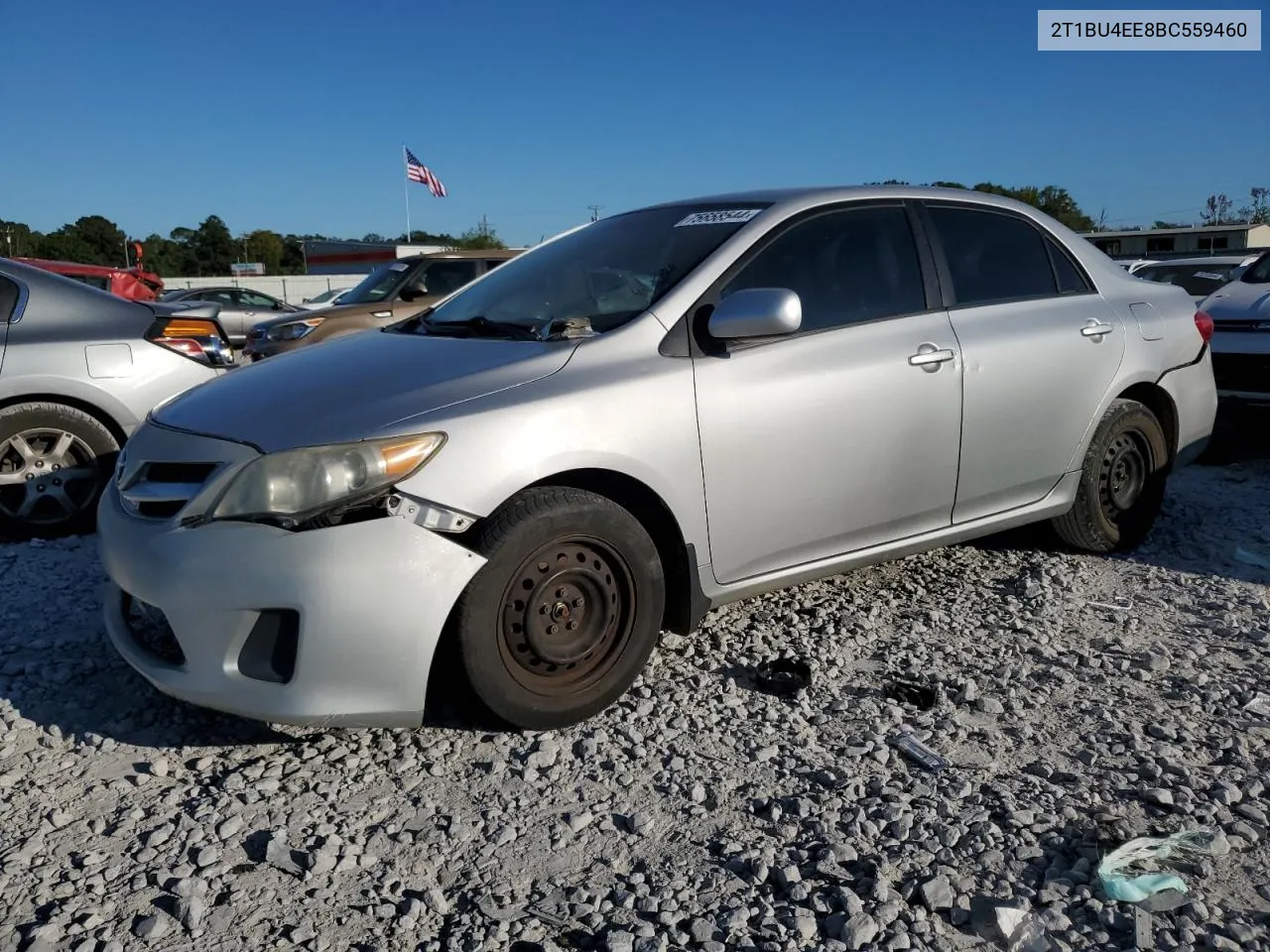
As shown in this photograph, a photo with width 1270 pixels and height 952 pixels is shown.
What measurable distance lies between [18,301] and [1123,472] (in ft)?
18.1

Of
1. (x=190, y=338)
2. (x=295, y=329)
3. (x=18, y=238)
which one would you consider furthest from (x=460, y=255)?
(x=18, y=238)

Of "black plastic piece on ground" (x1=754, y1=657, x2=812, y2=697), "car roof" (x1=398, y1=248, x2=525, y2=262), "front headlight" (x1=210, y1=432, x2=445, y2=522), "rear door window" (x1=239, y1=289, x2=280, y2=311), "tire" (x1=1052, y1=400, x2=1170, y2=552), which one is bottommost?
"black plastic piece on ground" (x1=754, y1=657, x2=812, y2=697)

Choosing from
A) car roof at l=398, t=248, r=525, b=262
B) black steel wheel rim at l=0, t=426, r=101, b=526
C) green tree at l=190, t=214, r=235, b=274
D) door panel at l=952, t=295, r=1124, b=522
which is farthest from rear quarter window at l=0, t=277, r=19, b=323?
green tree at l=190, t=214, r=235, b=274

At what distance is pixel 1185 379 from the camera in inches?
186

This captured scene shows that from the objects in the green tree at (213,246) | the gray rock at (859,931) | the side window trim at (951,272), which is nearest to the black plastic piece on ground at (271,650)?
the gray rock at (859,931)

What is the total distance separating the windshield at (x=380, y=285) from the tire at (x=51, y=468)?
5.47m

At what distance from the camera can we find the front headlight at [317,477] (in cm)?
270

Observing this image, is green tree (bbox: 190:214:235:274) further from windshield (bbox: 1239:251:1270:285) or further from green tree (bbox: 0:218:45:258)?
windshield (bbox: 1239:251:1270:285)

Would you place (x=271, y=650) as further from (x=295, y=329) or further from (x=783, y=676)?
(x=295, y=329)

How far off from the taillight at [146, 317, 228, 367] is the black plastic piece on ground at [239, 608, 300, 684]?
3.28 meters

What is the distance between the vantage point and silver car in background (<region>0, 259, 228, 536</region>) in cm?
508

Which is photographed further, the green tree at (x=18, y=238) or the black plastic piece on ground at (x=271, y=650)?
the green tree at (x=18, y=238)

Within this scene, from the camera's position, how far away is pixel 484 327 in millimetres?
3639

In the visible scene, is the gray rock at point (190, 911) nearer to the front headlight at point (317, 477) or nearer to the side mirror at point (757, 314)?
the front headlight at point (317, 477)
